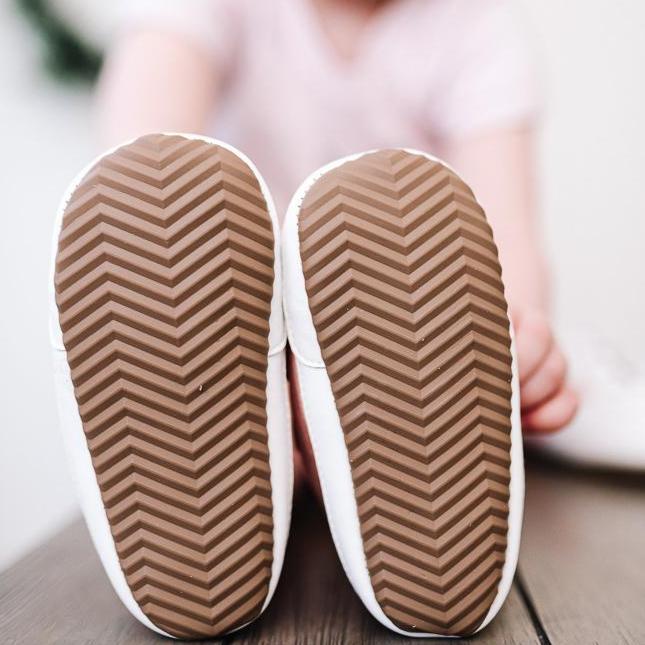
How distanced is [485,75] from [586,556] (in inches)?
23.6

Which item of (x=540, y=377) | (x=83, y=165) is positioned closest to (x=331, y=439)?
(x=540, y=377)

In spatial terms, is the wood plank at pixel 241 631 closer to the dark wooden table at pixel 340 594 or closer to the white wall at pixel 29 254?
the dark wooden table at pixel 340 594

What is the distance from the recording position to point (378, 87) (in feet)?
2.94

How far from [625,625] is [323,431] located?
0.19 meters

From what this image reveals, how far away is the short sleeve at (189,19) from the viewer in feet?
2.47

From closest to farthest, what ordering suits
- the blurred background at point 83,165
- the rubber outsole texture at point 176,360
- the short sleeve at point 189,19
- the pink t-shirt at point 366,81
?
the rubber outsole texture at point 176,360 < the short sleeve at point 189,19 < the pink t-shirt at point 366,81 < the blurred background at point 83,165

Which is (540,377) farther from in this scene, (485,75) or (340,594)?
(485,75)

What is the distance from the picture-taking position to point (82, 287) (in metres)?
0.35

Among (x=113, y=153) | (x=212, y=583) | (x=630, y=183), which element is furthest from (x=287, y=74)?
(x=630, y=183)

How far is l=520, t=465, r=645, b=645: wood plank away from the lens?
395 mm

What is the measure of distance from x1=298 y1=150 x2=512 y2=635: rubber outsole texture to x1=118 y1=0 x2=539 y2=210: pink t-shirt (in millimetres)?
503

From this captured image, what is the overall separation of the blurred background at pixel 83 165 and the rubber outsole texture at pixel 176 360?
104cm

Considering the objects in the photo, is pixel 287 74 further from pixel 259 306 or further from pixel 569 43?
pixel 569 43

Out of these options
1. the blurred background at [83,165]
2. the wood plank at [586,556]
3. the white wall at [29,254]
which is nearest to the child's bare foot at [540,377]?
the wood plank at [586,556]
